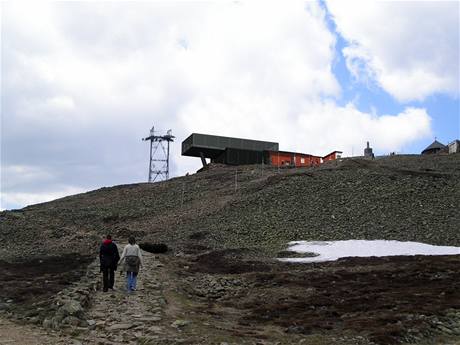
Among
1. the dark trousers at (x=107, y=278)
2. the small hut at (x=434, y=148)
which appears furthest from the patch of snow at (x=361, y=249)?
the small hut at (x=434, y=148)

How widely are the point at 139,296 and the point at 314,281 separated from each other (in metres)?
7.90

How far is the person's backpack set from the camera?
17703 mm

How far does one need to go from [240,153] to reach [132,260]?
63081mm

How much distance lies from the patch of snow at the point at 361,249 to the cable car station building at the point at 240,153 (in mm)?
44109

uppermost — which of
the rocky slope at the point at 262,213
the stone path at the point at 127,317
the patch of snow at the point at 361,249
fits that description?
the rocky slope at the point at 262,213

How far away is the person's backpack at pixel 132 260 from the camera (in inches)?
697

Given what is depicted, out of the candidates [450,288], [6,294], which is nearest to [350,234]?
[450,288]

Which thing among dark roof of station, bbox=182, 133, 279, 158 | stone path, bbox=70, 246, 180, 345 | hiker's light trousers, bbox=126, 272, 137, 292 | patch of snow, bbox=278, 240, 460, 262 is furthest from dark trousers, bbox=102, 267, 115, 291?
dark roof of station, bbox=182, 133, 279, 158

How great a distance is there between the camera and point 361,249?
32.9 m

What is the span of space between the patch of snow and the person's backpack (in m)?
13.8

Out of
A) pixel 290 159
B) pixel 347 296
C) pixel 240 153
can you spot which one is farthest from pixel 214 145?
pixel 347 296

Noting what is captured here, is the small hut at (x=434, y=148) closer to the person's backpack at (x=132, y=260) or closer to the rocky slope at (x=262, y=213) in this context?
the rocky slope at (x=262, y=213)

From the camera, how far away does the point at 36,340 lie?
12.7 meters

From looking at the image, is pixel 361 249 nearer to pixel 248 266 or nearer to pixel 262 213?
pixel 248 266
